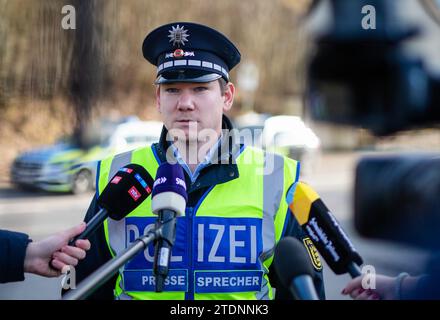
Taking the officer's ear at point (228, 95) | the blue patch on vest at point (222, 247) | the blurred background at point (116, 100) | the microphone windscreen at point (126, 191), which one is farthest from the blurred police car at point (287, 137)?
the microphone windscreen at point (126, 191)

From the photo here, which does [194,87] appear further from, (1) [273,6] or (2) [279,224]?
(1) [273,6]

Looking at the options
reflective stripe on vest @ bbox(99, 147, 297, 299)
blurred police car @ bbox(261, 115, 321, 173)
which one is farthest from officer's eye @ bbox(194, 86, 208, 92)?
blurred police car @ bbox(261, 115, 321, 173)

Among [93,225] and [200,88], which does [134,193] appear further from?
[200,88]

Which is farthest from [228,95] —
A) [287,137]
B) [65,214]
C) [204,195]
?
[287,137]

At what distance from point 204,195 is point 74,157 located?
18.3 ft

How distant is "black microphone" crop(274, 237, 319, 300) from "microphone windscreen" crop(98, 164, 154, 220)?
520 mm

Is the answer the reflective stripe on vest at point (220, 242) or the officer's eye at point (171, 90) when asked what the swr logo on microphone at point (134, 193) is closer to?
the reflective stripe on vest at point (220, 242)

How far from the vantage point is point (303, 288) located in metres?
1.22

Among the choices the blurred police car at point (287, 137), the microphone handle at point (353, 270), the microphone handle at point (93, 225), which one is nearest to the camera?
the microphone handle at point (353, 270)

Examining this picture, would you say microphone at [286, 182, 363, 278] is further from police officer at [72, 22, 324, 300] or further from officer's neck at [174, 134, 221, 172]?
officer's neck at [174, 134, 221, 172]

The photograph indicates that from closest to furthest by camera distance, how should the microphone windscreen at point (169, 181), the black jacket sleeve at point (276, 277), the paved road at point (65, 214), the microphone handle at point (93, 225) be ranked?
the microphone windscreen at point (169, 181) → the microphone handle at point (93, 225) → the black jacket sleeve at point (276, 277) → the paved road at point (65, 214)

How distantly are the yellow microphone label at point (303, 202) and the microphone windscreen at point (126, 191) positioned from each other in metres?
0.44

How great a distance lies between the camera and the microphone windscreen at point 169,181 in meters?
1.48

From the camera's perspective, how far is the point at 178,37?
198cm
